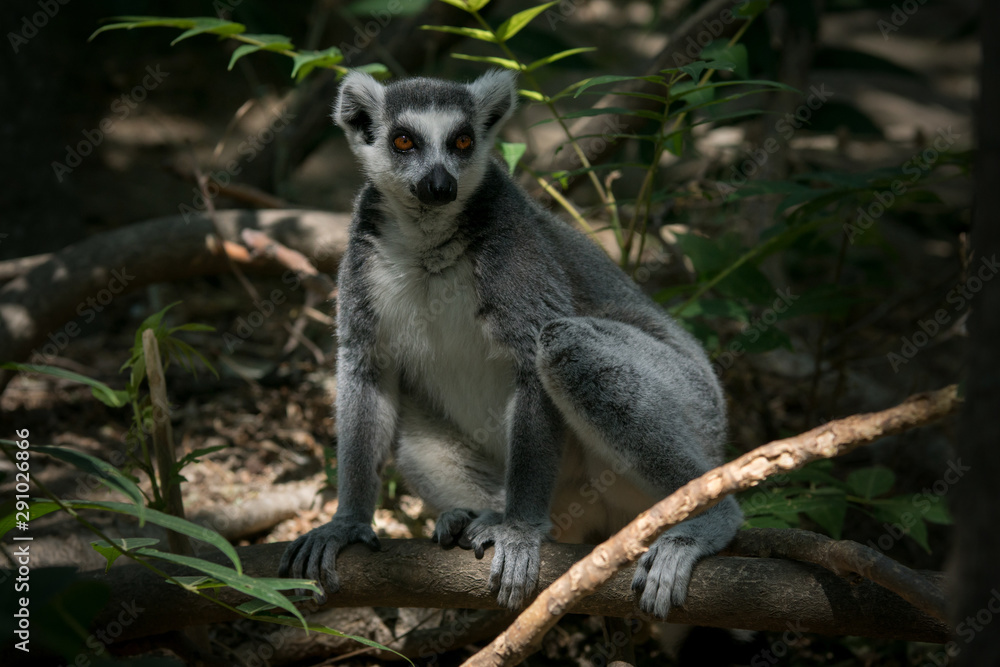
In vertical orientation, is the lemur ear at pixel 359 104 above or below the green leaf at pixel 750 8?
below

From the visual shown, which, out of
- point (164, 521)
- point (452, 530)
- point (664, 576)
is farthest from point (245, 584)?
point (664, 576)

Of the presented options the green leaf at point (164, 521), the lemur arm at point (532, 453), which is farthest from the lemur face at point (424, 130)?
the green leaf at point (164, 521)

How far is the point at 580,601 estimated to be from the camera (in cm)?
300

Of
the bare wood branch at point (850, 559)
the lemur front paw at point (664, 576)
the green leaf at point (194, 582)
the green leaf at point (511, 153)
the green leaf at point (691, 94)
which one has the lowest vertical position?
the lemur front paw at point (664, 576)

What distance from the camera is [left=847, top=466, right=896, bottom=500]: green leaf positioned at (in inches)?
167

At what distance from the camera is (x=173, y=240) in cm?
653

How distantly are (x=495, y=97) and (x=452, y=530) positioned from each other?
7.58ft

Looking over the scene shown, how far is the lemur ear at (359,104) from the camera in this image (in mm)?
4238

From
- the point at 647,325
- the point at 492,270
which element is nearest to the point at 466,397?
the point at 492,270

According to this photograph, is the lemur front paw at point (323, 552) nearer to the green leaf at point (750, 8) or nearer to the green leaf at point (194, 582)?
the green leaf at point (194, 582)

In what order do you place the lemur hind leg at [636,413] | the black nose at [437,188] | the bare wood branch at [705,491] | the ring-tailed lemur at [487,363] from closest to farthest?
the bare wood branch at [705,491] → the lemur hind leg at [636,413] → the ring-tailed lemur at [487,363] → the black nose at [437,188]

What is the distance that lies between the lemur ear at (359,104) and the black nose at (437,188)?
658 mm

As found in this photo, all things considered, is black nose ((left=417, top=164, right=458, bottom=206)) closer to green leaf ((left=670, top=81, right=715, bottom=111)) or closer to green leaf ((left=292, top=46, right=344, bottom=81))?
green leaf ((left=292, top=46, right=344, bottom=81))

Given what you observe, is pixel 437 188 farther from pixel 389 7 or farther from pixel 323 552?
pixel 389 7
